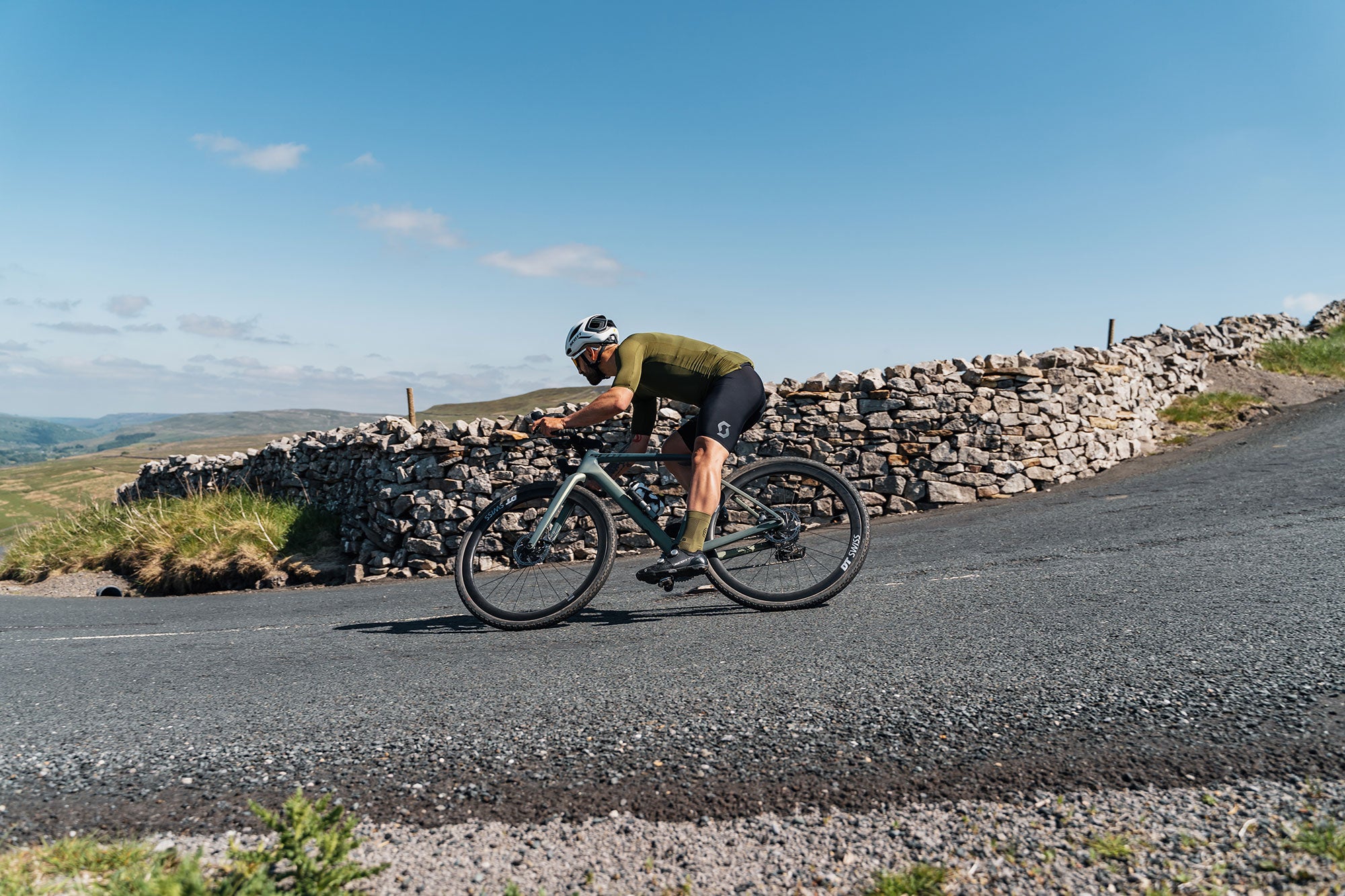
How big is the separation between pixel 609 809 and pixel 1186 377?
16985mm

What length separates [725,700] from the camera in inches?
129

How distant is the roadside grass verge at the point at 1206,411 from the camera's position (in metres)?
13.9

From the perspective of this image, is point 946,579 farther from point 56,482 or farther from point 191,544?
point 56,482

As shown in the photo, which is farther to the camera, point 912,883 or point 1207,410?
point 1207,410

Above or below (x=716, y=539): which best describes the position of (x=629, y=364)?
above

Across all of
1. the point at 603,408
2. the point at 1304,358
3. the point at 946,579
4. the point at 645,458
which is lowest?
the point at 946,579

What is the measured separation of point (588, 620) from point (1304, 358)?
2058cm

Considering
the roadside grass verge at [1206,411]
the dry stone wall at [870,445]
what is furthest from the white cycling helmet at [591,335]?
the roadside grass verge at [1206,411]

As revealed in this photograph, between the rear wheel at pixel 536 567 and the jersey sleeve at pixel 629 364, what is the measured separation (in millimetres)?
846

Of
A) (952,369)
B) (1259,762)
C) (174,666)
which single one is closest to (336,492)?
(174,666)

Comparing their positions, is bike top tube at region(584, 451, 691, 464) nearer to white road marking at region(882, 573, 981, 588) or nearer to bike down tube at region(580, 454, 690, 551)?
bike down tube at region(580, 454, 690, 551)

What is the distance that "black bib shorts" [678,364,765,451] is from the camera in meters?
4.84

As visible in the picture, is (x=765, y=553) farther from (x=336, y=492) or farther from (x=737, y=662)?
(x=336, y=492)

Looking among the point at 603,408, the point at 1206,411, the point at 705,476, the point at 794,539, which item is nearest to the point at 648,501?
the point at 705,476
